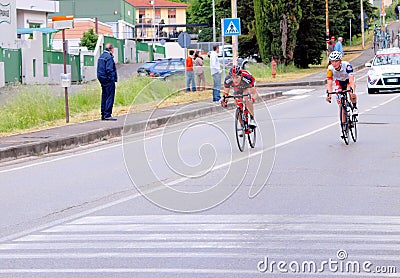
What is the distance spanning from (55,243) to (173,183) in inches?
150

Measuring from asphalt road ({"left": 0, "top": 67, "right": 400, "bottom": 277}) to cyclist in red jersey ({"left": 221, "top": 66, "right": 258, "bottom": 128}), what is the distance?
863 mm

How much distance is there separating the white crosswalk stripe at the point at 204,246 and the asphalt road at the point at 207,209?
0.5 inches

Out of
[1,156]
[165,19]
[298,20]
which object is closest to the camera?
[1,156]

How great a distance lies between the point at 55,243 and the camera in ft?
27.1

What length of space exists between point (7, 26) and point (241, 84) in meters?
38.5

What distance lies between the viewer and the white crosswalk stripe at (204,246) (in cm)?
705

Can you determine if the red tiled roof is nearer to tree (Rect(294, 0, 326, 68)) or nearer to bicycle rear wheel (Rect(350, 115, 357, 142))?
tree (Rect(294, 0, 326, 68))

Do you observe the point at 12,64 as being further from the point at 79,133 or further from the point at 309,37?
the point at 79,133

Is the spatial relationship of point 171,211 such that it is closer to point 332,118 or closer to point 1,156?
point 1,156

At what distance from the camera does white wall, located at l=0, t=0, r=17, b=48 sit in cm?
5066

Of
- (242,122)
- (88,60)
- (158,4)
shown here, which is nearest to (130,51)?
(88,60)

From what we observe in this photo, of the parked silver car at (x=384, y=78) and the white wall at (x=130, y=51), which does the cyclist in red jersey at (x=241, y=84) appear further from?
the white wall at (x=130, y=51)

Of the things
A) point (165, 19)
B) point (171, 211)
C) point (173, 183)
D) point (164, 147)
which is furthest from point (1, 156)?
point (165, 19)

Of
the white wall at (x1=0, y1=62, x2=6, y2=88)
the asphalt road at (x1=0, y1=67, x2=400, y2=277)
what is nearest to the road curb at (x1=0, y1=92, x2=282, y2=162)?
the asphalt road at (x1=0, y1=67, x2=400, y2=277)
